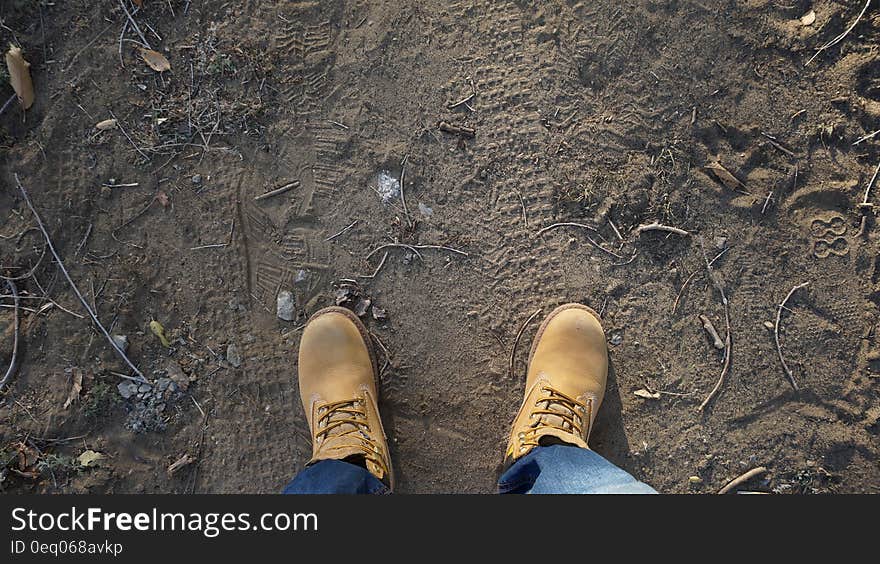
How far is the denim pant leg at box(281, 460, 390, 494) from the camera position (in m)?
2.12

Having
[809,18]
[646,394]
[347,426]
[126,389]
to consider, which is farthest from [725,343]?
[126,389]

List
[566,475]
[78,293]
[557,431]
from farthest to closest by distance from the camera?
[78,293] → [557,431] → [566,475]

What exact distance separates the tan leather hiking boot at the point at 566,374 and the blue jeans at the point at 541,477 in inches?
5.5

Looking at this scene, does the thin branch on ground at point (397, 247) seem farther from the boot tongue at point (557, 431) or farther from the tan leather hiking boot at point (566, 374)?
the boot tongue at point (557, 431)

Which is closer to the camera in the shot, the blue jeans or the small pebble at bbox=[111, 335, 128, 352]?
the blue jeans

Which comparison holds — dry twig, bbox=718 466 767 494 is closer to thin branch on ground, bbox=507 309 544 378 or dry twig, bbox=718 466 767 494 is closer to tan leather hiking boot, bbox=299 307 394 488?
thin branch on ground, bbox=507 309 544 378

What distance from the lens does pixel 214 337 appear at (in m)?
2.45

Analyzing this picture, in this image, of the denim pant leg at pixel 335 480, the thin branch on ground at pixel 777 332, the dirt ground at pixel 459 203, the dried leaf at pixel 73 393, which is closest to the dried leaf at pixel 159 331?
the dirt ground at pixel 459 203

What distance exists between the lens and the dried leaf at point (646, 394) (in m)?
2.46

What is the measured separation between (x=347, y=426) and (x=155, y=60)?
5.80 ft

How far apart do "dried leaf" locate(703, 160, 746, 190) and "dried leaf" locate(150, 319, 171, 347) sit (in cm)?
244

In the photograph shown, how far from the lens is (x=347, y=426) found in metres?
2.42

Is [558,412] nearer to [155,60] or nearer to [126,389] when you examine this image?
[126,389]

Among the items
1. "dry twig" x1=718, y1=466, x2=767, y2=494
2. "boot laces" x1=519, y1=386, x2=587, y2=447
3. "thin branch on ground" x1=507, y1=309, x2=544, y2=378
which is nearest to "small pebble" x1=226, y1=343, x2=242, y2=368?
"thin branch on ground" x1=507, y1=309, x2=544, y2=378
